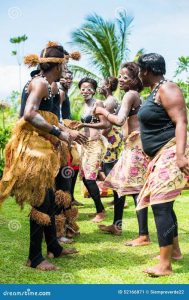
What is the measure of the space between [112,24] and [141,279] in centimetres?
1621

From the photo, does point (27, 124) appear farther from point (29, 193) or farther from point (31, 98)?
point (29, 193)

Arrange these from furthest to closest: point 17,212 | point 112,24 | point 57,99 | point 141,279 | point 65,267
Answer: point 112,24 → point 17,212 → point 57,99 → point 65,267 → point 141,279

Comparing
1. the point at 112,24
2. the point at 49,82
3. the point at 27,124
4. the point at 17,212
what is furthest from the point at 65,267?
A: the point at 112,24

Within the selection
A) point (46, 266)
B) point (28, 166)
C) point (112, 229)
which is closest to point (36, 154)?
point (28, 166)

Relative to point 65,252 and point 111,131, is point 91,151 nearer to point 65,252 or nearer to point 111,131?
point 111,131

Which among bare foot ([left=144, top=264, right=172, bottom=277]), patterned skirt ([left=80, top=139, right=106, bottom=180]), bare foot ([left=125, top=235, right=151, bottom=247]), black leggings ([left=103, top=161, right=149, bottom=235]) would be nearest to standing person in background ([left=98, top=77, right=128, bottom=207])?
patterned skirt ([left=80, top=139, right=106, bottom=180])

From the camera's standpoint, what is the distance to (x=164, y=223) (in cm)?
361

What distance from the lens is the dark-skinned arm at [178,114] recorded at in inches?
137

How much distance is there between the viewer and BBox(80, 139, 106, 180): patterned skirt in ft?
20.9

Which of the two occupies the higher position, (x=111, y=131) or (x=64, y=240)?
(x=111, y=131)

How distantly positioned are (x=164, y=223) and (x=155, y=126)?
0.77 metres

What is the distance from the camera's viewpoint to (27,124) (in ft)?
12.5

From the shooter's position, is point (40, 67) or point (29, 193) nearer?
point (29, 193)

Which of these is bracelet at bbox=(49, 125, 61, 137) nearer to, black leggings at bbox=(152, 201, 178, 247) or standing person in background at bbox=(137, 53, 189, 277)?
standing person in background at bbox=(137, 53, 189, 277)
